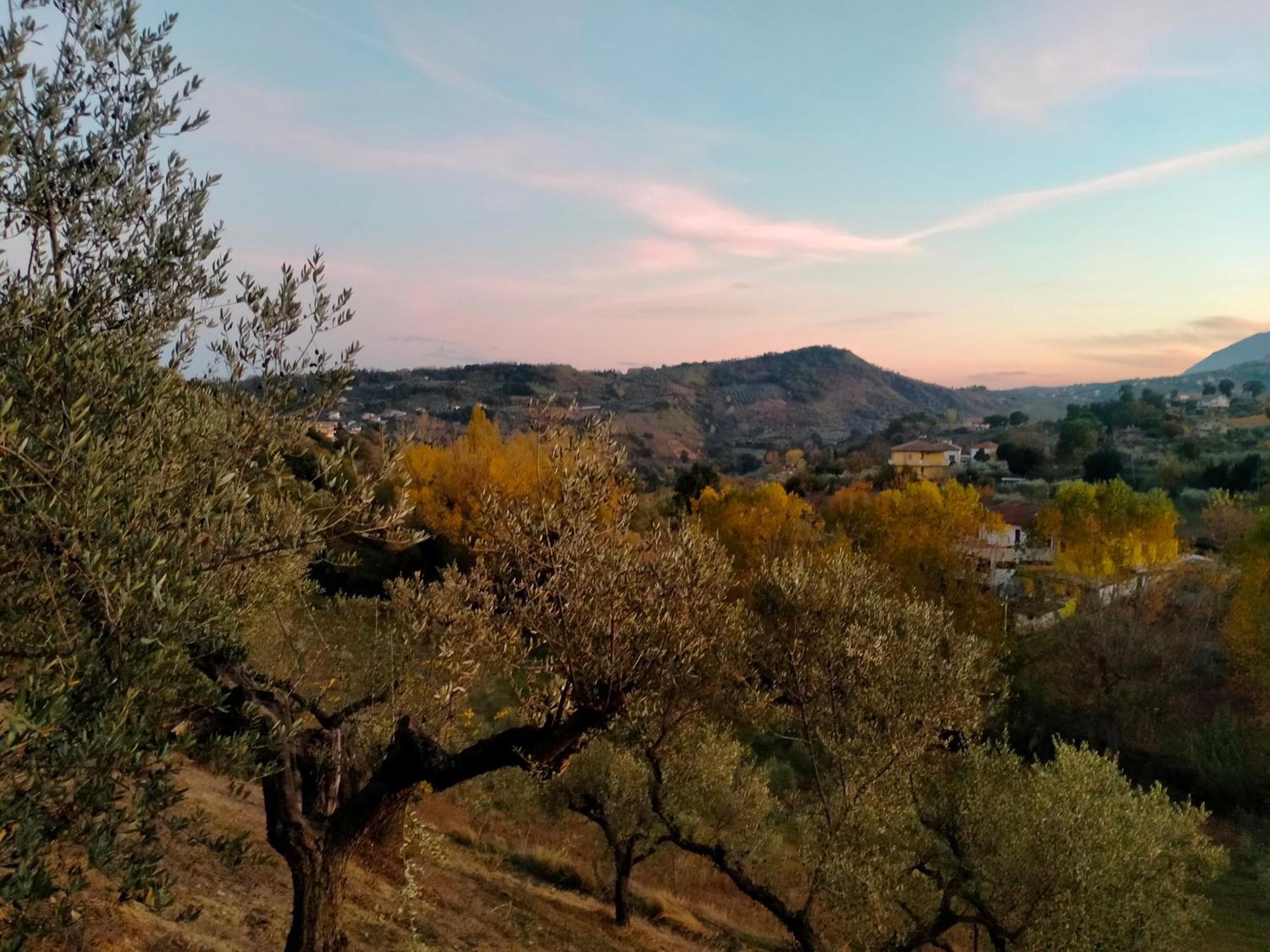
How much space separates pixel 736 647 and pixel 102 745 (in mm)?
10566

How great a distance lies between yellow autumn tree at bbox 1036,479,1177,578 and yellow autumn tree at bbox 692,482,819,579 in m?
13.3

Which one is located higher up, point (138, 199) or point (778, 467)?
point (138, 199)

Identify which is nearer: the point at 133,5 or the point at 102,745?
the point at 102,745

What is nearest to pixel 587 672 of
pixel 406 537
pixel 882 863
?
pixel 406 537

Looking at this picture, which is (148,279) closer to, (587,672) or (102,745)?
(102,745)

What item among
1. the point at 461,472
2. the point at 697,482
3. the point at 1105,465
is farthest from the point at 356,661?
the point at 1105,465

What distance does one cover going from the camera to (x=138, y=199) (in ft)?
23.3

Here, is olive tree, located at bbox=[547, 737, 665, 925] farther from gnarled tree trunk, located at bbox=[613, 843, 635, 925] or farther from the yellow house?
the yellow house

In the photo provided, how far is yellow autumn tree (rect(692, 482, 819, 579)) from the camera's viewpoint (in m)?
42.7

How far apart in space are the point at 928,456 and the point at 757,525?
6869 centimetres

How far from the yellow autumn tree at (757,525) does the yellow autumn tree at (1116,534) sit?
43.5 feet

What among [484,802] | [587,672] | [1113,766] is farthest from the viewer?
[484,802]

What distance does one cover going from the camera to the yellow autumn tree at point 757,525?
42653 millimetres

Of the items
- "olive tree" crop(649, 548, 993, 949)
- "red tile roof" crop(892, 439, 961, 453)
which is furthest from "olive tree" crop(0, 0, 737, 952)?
"red tile roof" crop(892, 439, 961, 453)
